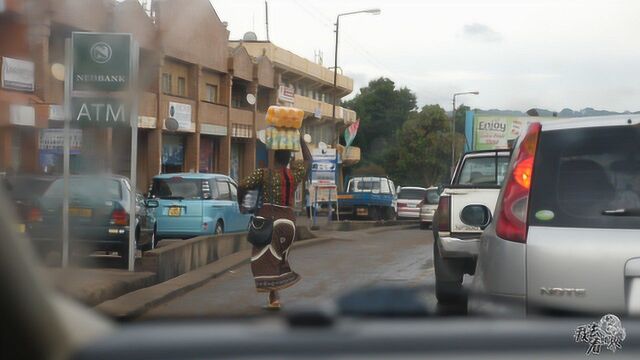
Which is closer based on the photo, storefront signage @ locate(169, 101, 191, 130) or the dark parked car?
the dark parked car

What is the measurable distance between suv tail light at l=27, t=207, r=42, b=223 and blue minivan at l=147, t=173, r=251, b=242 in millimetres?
14922

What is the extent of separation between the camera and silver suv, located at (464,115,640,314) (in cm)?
395

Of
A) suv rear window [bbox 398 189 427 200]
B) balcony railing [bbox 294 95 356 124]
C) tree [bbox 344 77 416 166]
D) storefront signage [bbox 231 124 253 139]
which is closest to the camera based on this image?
suv rear window [bbox 398 189 427 200]

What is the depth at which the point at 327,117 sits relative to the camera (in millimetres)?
51031

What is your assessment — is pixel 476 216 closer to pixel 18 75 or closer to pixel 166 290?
pixel 18 75

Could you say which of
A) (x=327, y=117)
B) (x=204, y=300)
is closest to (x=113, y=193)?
(x=204, y=300)

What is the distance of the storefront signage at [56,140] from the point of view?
235 centimetres

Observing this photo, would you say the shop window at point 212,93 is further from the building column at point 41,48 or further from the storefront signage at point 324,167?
the building column at point 41,48

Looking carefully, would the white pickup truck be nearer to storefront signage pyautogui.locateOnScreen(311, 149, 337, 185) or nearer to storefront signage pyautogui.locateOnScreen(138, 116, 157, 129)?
storefront signage pyautogui.locateOnScreen(138, 116, 157, 129)

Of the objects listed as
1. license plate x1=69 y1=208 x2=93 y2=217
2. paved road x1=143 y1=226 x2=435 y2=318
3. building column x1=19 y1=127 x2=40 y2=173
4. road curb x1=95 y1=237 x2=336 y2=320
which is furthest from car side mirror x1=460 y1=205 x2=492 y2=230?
building column x1=19 y1=127 x2=40 y2=173

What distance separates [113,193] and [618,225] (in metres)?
2.35

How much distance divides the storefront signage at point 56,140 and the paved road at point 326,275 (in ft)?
9.94

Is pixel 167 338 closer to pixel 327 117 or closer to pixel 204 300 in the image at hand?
pixel 204 300

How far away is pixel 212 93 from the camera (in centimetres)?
3528
